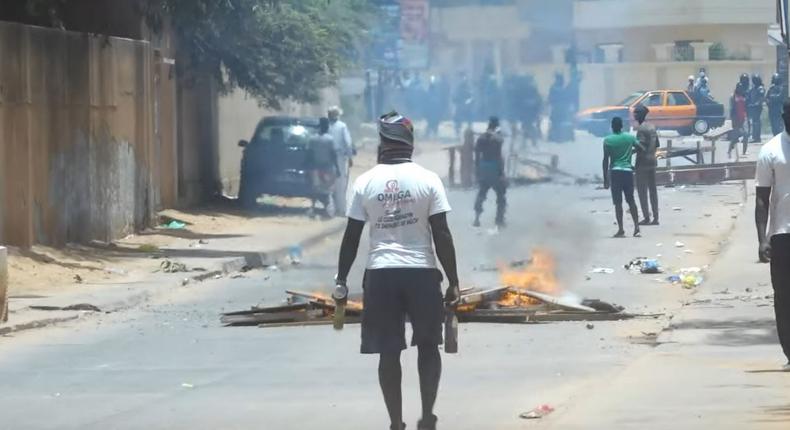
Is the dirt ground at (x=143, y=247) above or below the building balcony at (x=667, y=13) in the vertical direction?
below

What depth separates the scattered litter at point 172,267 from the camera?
19.5 metres

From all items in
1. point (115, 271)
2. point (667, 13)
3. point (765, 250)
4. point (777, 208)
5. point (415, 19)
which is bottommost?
point (115, 271)

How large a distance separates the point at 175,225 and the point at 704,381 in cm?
1575

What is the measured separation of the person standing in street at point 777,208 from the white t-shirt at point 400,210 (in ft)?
8.56

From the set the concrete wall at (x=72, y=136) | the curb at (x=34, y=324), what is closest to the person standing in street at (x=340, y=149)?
the concrete wall at (x=72, y=136)

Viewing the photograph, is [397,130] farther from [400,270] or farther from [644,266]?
[644,266]

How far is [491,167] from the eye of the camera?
25141 millimetres

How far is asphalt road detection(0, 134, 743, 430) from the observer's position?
977cm

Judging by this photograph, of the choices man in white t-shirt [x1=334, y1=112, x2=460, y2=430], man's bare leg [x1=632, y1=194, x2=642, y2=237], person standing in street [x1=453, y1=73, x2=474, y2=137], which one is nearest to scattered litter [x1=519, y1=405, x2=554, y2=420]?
man in white t-shirt [x1=334, y1=112, x2=460, y2=430]

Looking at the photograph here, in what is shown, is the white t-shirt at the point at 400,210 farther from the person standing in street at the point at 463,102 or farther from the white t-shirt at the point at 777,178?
the person standing in street at the point at 463,102

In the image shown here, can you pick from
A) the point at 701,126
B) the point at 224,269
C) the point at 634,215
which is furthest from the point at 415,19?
the point at 701,126

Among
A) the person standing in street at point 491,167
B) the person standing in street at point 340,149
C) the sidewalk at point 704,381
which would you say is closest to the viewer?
the sidewalk at point 704,381

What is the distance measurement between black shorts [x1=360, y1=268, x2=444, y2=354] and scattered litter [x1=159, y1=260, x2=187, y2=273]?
11318 mm

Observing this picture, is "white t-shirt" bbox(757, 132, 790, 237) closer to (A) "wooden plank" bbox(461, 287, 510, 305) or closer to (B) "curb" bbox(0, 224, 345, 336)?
(A) "wooden plank" bbox(461, 287, 510, 305)
